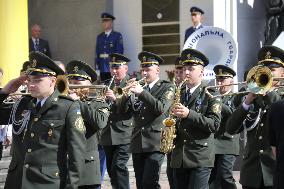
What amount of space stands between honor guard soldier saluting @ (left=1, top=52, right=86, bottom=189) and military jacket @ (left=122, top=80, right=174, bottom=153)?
3.01 metres

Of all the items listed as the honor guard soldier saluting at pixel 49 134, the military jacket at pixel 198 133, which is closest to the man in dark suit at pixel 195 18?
the military jacket at pixel 198 133

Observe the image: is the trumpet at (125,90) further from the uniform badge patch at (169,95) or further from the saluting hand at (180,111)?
the saluting hand at (180,111)

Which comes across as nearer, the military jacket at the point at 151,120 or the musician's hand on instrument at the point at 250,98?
the musician's hand on instrument at the point at 250,98

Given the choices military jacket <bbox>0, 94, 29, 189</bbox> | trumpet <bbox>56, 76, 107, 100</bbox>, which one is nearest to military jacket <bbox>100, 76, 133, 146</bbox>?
trumpet <bbox>56, 76, 107, 100</bbox>

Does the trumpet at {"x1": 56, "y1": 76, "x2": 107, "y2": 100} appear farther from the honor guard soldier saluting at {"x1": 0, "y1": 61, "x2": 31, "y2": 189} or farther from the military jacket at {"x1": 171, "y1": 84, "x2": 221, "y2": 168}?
the military jacket at {"x1": 171, "y1": 84, "x2": 221, "y2": 168}

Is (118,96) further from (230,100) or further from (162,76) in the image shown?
(162,76)

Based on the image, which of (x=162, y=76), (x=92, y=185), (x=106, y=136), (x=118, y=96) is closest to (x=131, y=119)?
(x=106, y=136)

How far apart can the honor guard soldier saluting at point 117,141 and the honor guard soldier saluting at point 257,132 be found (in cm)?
343

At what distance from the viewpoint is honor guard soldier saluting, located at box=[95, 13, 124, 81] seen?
726 inches

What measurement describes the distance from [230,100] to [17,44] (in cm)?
574

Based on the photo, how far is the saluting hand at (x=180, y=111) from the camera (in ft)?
31.1

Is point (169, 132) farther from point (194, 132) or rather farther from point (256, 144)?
point (256, 144)

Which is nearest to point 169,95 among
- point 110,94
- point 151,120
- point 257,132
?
point 151,120

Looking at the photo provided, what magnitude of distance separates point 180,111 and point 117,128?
3.05m
